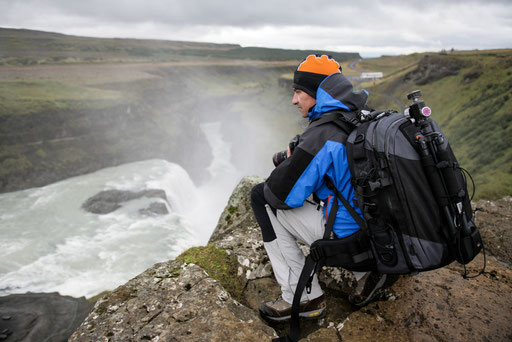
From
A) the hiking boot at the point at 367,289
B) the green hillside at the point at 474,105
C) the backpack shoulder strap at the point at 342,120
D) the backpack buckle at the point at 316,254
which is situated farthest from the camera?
the green hillside at the point at 474,105

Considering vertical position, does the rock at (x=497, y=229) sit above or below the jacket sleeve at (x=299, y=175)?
below

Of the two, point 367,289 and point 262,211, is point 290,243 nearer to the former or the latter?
point 262,211

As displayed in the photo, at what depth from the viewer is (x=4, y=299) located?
2178 centimetres

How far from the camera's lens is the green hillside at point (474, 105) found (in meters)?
20.1

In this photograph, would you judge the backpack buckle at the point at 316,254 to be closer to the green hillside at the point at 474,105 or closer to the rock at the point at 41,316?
the green hillside at the point at 474,105

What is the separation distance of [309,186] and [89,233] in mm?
34086

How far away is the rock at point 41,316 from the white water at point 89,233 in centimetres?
88

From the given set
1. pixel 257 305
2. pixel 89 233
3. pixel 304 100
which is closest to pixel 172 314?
pixel 257 305

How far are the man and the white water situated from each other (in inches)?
896

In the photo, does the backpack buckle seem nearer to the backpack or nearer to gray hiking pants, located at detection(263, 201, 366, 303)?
gray hiking pants, located at detection(263, 201, 366, 303)

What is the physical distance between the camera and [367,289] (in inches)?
167

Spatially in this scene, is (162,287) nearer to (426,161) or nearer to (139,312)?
(139,312)

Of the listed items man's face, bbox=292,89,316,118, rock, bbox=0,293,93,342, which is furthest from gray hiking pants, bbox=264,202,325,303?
rock, bbox=0,293,93,342

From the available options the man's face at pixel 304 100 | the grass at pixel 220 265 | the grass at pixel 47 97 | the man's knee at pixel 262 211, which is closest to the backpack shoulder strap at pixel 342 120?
the man's face at pixel 304 100
